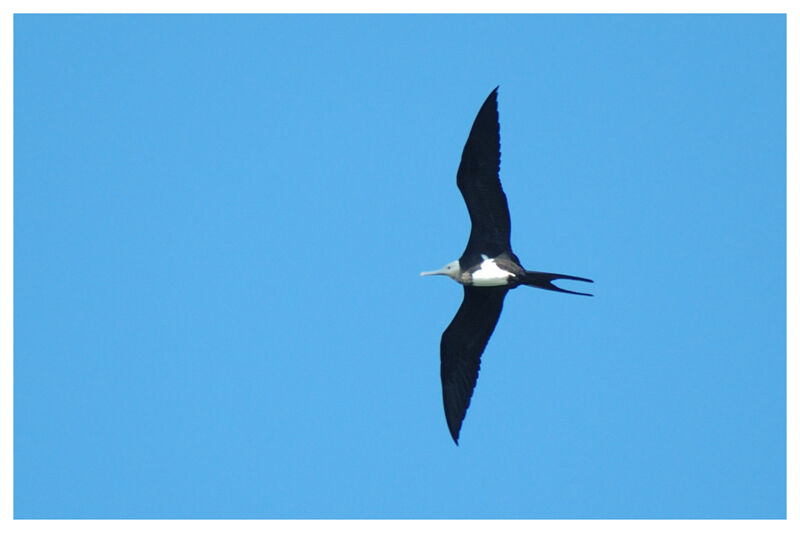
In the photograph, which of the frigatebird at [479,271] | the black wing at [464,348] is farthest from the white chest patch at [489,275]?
the black wing at [464,348]

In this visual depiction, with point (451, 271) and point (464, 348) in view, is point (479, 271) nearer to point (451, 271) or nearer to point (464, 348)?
point (451, 271)

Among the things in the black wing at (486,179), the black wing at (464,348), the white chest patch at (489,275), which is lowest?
the black wing at (464,348)

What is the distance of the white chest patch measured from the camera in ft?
31.7

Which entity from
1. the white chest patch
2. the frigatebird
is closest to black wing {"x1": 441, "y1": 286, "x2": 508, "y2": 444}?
the frigatebird

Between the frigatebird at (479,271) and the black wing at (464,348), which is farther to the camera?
the black wing at (464,348)

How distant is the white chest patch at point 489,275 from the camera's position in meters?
9.66

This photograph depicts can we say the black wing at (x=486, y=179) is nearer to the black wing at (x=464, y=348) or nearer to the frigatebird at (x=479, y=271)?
the frigatebird at (x=479, y=271)

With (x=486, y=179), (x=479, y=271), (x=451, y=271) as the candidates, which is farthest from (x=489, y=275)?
(x=486, y=179)

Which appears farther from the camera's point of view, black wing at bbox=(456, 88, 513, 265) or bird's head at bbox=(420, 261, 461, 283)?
bird's head at bbox=(420, 261, 461, 283)

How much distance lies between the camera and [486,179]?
9.63m

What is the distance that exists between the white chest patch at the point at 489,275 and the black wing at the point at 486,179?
0.09 metres

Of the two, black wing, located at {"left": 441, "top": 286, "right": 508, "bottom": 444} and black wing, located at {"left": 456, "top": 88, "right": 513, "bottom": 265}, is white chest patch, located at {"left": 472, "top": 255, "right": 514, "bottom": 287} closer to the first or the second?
black wing, located at {"left": 456, "top": 88, "right": 513, "bottom": 265}

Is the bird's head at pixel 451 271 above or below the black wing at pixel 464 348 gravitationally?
above
